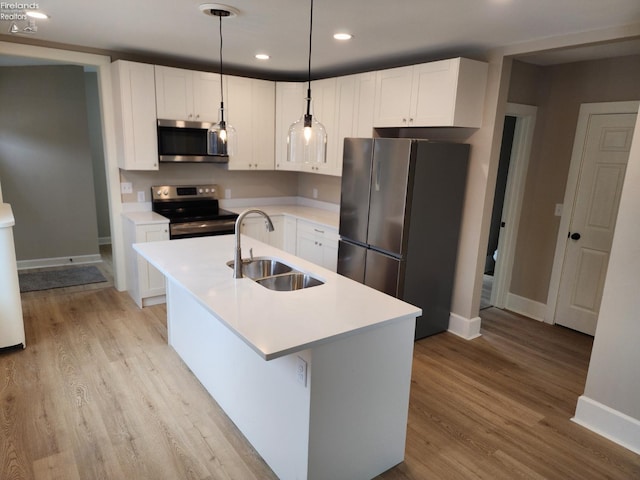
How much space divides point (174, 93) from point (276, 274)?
242 cm

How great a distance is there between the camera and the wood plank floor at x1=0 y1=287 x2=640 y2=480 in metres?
2.25

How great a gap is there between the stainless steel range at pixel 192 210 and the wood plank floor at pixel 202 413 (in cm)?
96

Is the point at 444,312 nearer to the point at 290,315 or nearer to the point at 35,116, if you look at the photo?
the point at 290,315

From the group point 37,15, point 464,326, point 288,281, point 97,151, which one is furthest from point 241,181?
point 464,326

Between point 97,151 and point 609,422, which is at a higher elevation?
point 97,151

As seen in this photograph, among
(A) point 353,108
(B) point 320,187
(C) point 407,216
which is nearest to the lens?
(C) point 407,216

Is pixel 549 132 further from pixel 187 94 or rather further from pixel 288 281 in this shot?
pixel 187 94

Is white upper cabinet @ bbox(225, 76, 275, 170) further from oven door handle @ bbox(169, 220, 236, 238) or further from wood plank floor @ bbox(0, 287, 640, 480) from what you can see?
wood plank floor @ bbox(0, 287, 640, 480)

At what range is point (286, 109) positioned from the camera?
4938 millimetres

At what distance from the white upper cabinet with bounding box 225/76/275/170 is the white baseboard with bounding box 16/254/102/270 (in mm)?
2459

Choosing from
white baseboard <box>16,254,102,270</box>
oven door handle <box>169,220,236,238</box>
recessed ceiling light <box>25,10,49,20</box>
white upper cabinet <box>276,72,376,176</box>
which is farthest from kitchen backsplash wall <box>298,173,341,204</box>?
recessed ceiling light <box>25,10,49,20</box>

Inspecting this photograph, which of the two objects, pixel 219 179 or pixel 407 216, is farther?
pixel 219 179

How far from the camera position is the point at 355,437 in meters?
2.06

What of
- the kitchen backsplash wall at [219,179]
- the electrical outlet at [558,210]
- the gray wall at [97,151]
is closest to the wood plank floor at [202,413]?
the electrical outlet at [558,210]
